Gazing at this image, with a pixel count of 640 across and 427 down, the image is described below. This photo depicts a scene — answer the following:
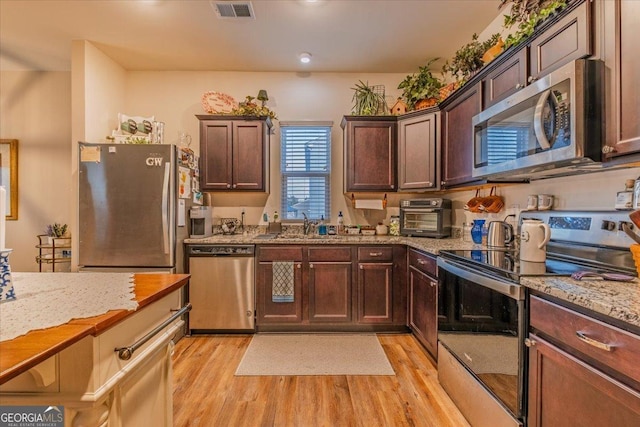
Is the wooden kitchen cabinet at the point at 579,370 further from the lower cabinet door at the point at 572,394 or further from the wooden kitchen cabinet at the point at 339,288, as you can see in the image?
the wooden kitchen cabinet at the point at 339,288

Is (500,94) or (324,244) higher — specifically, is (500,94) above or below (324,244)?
above

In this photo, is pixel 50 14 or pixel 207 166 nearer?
pixel 50 14

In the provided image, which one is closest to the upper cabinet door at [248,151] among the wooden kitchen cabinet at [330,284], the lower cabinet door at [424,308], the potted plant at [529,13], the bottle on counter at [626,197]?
the wooden kitchen cabinet at [330,284]

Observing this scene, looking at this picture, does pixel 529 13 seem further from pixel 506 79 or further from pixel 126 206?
pixel 126 206

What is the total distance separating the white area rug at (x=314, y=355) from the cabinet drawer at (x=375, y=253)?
768mm

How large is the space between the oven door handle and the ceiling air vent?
2.54 meters

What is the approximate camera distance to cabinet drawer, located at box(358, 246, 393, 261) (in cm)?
310

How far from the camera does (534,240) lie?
1.66m

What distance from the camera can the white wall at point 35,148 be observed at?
3.69 meters

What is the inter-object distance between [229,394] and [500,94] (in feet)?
9.08

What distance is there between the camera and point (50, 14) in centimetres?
270

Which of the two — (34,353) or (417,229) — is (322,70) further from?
(34,353)

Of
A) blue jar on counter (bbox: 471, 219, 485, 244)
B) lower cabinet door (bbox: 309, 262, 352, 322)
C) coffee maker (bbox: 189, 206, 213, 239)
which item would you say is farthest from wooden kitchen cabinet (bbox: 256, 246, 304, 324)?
blue jar on counter (bbox: 471, 219, 485, 244)

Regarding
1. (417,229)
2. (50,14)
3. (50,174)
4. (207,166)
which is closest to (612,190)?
(417,229)
